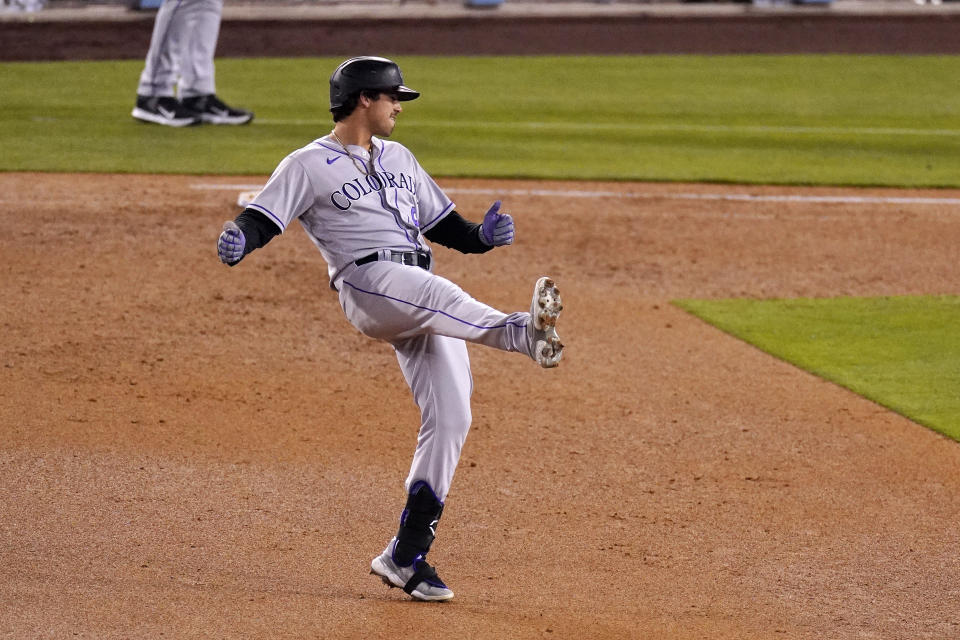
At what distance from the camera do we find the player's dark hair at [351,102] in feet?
13.9

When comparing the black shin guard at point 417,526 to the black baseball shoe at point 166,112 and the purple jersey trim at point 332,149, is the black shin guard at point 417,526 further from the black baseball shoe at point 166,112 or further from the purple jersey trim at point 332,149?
the black baseball shoe at point 166,112

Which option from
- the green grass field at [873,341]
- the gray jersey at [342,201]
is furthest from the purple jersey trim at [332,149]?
the green grass field at [873,341]

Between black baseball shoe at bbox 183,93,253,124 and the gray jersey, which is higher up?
the gray jersey

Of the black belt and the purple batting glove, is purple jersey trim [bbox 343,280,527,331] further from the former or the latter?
the purple batting glove

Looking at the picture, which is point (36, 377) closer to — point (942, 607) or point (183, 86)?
point (942, 607)

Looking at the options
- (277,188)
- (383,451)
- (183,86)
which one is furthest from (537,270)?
(183,86)

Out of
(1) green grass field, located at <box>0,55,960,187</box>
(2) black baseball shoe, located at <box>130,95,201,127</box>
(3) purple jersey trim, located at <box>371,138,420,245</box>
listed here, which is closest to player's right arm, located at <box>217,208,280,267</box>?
(3) purple jersey trim, located at <box>371,138,420,245</box>

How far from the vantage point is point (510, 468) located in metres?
5.62

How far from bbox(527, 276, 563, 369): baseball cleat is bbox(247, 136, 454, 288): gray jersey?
670mm

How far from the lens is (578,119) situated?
14898 mm

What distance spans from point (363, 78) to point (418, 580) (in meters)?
1.69

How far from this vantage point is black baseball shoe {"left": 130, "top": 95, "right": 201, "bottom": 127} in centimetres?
1304

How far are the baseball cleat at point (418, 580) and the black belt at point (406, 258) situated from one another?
0.99 metres

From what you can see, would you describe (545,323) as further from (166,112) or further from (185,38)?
(166,112)
